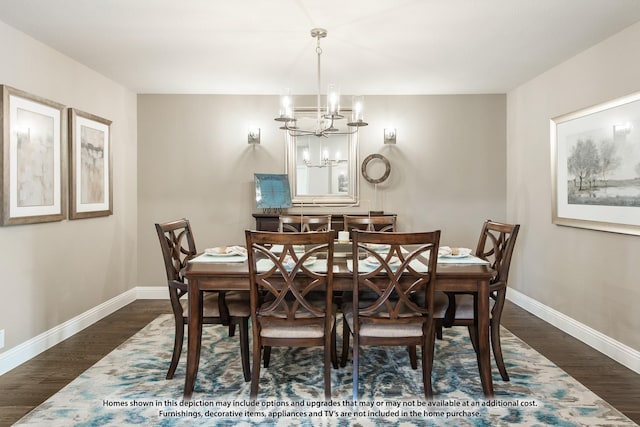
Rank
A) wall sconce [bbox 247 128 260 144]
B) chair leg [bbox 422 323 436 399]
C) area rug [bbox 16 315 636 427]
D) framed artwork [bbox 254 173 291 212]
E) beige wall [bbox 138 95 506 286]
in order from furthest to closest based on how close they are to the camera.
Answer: beige wall [bbox 138 95 506 286] < wall sconce [bbox 247 128 260 144] < framed artwork [bbox 254 173 291 212] < chair leg [bbox 422 323 436 399] < area rug [bbox 16 315 636 427]

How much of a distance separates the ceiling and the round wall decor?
829mm

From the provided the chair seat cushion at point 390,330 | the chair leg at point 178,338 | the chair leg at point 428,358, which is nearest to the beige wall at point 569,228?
the chair leg at point 428,358

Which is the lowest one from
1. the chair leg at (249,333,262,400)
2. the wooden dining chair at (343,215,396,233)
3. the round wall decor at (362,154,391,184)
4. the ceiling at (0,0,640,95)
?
the chair leg at (249,333,262,400)

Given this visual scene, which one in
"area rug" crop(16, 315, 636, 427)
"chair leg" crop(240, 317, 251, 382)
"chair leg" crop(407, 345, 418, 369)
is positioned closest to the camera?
"area rug" crop(16, 315, 636, 427)

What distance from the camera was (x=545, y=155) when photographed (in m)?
3.99

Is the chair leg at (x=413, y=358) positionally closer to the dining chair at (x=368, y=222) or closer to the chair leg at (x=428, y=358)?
the chair leg at (x=428, y=358)

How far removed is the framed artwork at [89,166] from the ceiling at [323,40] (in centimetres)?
53

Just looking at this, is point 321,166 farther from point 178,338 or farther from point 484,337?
point 484,337

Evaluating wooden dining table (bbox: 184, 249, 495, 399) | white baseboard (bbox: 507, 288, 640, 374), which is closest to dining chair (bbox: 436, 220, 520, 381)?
wooden dining table (bbox: 184, 249, 495, 399)

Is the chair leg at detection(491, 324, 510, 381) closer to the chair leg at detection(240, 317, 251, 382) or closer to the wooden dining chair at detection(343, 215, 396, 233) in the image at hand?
the wooden dining chair at detection(343, 215, 396, 233)

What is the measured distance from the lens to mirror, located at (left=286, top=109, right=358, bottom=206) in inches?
188

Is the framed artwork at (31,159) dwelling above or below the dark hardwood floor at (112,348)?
above

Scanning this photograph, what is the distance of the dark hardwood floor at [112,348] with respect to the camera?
241 centimetres

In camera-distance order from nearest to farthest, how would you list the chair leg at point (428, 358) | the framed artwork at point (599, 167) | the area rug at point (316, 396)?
the area rug at point (316, 396) < the chair leg at point (428, 358) < the framed artwork at point (599, 167)
